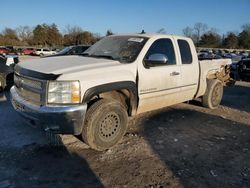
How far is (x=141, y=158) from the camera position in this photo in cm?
474

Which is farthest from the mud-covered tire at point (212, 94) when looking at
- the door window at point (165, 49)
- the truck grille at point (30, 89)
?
the truck grille at point (30, 89)

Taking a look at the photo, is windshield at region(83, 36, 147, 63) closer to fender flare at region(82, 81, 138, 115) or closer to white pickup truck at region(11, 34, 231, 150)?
white pickup truck at region(11, 34, 231, 150)

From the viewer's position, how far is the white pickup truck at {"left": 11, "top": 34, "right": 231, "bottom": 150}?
4.42 metres

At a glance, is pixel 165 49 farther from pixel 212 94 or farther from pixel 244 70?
pixel 244 70

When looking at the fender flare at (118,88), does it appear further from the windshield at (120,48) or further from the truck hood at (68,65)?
the windshield at (120,48)

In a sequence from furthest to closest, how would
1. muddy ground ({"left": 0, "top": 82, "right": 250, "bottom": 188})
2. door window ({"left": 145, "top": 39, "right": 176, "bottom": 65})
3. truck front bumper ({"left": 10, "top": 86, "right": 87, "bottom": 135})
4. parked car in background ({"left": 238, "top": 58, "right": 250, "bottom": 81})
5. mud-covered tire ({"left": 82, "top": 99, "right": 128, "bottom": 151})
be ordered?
parked car in background ({"left": 238, "top": 58, "right": 250, "bottom": 81}) → door window ({"left": 145, "top": 39, "right": 176, "bottom": 65}) → mud-covered tire ({"left": 82, "top": 99, "right": 128, "bottom": 151}) → truck front bumper ({"left": 10, "top": 86, "right": 87, "bottom": 135}) → muddy ground ({"left": 0, "top": 82, "right": 250, "bottom": 188})

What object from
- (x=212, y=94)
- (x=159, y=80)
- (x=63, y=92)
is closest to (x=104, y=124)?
(x=63, y=92)

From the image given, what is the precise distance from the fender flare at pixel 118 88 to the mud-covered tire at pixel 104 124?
23 centimetres

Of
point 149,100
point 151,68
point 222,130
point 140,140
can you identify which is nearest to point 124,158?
point 140,140

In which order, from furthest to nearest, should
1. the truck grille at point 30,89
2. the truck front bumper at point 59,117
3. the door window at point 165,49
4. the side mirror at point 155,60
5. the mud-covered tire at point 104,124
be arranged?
the door window at point 165,49
the side mirror at point 155,60
the mud-covered tire at point 104,124
the truck grille at point 30,89
the truck front bumper at point 59,117

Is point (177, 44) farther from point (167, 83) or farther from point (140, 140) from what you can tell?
point (140, 140)

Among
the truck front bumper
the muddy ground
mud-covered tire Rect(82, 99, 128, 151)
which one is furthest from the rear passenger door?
the truck front bumper

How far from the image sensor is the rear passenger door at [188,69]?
21.5 ft

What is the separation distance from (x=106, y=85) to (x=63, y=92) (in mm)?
750
